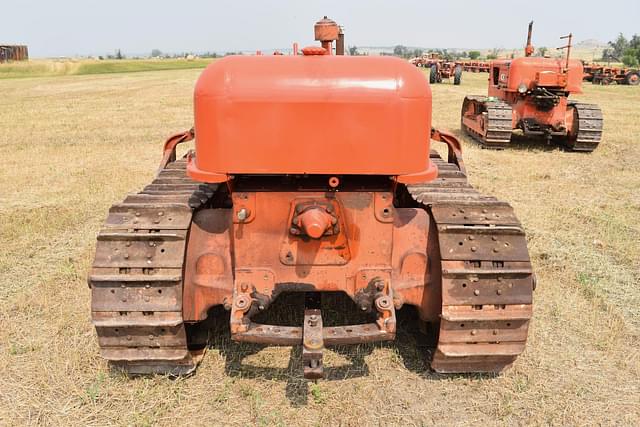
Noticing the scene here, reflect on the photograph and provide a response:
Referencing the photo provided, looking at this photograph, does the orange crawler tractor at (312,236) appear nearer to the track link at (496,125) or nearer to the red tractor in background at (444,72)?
the track link at (496,125)

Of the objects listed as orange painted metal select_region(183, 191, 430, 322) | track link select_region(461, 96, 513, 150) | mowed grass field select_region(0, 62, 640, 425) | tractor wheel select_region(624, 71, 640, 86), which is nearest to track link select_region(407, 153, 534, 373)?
orange painted metal select_region(183, 191, 430, 322)

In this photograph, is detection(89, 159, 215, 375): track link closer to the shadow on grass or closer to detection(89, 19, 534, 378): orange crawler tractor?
detection(89, 19, 534, 378): orange crawler tractor

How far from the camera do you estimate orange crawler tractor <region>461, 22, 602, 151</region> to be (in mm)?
11320

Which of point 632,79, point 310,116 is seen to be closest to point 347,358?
point 310,116

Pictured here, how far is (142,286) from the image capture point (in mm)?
3230

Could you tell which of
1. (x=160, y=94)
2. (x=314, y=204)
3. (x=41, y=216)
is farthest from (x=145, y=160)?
(x=160, y=94)

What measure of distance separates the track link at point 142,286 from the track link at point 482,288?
5.42ft

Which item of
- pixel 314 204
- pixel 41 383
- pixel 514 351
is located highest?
pixel 314 204

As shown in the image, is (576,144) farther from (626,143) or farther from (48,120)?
(48,120)

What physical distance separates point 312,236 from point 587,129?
1022cm

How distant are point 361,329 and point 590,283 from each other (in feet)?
9.95

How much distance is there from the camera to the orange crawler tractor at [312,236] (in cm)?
280

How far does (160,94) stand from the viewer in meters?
25.7

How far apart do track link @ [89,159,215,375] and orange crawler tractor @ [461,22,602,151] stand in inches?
376
